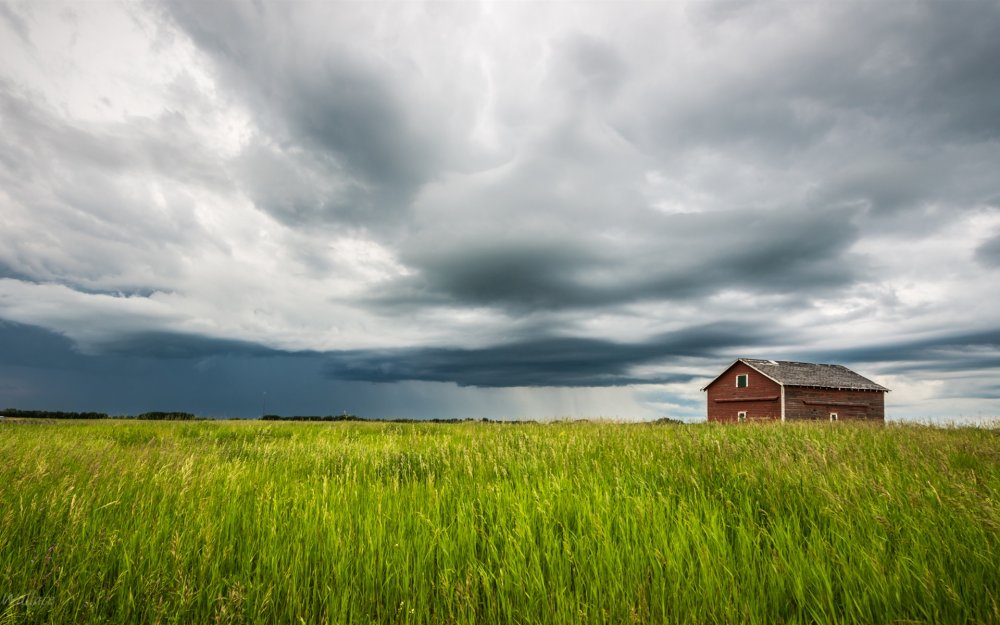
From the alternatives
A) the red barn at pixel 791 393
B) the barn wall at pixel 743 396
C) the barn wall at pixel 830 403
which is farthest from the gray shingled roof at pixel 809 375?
the barn wall at pixel 743 396

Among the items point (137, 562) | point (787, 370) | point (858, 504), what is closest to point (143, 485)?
point (137, 562)

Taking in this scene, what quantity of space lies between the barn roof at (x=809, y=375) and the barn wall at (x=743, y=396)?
2.18 ft

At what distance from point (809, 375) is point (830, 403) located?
2945mm

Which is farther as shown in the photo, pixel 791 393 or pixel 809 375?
pixel 809 375

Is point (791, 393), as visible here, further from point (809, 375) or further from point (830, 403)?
point (830, 403)

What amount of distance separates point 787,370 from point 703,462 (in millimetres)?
45755

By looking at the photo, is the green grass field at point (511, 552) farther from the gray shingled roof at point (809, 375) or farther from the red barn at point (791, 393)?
the gray shingled roof at point (809, 375)

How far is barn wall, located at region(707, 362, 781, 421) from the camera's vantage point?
41.9m

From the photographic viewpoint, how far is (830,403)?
43.6 m

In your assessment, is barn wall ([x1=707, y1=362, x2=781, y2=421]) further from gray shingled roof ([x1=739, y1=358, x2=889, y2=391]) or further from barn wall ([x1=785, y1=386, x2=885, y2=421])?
barn wall ([x1=785, y1=386, x2=885, y2=421])

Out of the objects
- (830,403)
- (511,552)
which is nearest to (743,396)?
(830,403)

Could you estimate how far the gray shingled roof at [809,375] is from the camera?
42.5 m

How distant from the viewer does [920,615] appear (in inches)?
104

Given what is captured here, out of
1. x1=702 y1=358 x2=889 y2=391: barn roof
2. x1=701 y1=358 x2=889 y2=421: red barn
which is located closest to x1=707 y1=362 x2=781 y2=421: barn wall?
x1=701 y1=358 x2=889 y2=421: red barn
